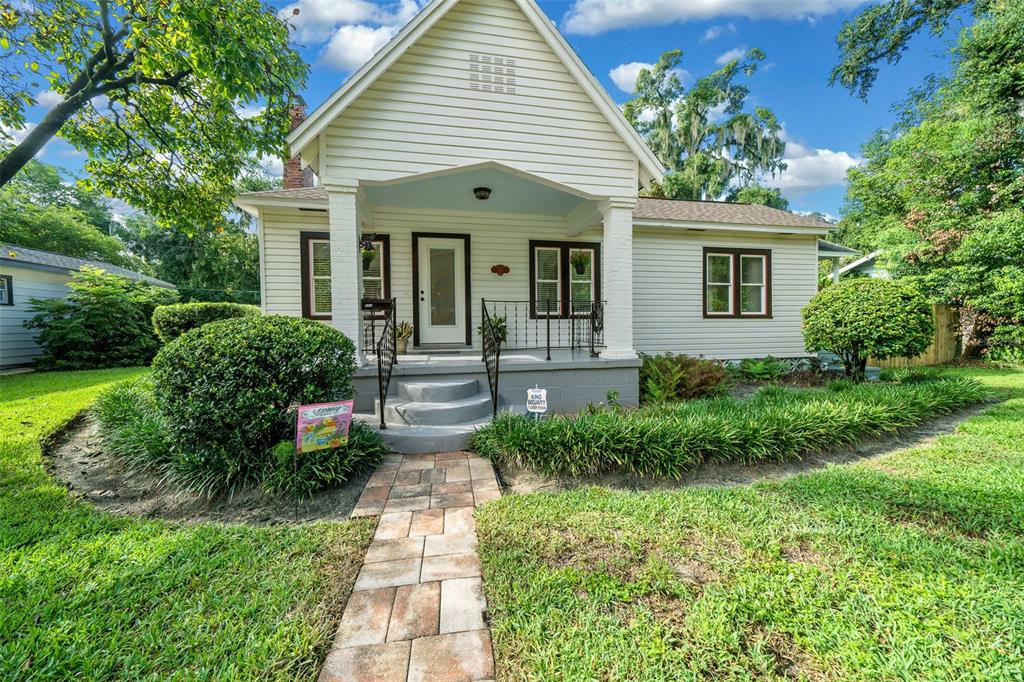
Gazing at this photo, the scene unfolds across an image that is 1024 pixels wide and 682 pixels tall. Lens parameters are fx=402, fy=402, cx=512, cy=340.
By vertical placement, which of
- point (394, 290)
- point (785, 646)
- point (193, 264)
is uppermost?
point (193, 264)

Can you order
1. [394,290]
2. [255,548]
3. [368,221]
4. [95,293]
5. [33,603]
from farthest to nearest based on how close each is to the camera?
[95,293] → [394,290] → [368,221] → [255,548] → [33,603]

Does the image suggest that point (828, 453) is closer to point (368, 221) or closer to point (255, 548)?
point (255, 548)

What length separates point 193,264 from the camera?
24.5 m

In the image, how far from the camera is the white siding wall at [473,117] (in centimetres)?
547

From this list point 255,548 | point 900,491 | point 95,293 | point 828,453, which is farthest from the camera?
point 95,293

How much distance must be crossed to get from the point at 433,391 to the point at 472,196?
3.82m

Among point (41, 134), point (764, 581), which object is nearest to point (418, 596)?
point (764, 581)

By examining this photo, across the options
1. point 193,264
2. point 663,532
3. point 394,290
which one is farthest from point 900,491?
point 193,264

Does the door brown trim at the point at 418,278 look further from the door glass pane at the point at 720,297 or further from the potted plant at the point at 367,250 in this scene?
the door glass pane at the point at 720,297

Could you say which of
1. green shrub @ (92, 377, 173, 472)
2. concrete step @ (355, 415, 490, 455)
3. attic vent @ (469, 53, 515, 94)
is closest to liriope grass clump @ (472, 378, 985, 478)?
concrete step @ (355, 415, 490, 455)

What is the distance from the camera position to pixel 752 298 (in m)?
9.65

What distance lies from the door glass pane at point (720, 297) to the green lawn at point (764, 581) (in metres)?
6.25

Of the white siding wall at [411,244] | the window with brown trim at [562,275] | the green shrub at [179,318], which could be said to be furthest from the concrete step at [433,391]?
the green shrub at [179,318]

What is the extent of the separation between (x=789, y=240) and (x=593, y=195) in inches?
249
